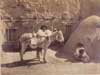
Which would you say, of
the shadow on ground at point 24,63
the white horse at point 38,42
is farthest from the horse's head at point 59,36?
the shadow on ground at point 24,63

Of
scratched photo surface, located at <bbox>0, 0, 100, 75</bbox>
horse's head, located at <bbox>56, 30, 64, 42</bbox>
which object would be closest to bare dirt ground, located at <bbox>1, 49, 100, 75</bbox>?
scratched photo surface, located at <bbox>0, 0, 100, 75</bbox>

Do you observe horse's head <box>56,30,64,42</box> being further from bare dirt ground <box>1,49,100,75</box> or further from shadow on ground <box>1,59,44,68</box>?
shadow on ground <box>1,59,44,68</box>

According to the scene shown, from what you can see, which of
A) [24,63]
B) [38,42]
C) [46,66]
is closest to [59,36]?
[38,42]

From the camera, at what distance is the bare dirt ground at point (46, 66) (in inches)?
172

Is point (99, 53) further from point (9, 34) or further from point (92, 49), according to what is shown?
point (9, 34)

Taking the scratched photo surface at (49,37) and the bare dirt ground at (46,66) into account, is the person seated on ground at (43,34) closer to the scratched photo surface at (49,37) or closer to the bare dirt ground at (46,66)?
the scratched photo surface at (49,37)

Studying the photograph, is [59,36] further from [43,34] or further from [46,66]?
[46,66]

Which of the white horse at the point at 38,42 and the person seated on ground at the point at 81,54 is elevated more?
the white horse at the point at 38,42

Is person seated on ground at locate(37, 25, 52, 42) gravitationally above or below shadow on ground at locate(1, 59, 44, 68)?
above

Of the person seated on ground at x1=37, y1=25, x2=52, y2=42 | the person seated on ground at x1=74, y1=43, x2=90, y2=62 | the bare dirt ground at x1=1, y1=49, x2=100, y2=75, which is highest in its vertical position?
the person seated on ground at x1=37, y1=25, x2=52, y2=42

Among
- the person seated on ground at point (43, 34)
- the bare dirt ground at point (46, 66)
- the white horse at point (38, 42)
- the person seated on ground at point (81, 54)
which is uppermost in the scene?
the person seated on ground at point (43, 34)

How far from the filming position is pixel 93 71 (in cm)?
438

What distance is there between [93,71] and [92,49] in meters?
0.22

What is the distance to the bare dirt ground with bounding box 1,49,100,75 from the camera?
4359mm
